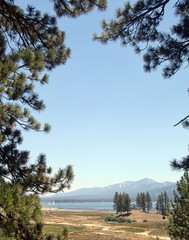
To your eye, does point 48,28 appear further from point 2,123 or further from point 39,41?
point 2,123

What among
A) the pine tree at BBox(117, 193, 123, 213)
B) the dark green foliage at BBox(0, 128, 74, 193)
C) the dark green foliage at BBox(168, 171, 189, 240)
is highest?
the dark green foliage at BBox(0, 128, 74, 193)

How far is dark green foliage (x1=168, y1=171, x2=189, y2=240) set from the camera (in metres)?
9.51

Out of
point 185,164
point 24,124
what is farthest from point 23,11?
point 185,164

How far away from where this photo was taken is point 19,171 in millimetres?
4562

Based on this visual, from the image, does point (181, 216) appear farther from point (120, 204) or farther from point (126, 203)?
point (120, 204)

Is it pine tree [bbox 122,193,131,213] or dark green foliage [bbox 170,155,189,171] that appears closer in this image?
dark green foliage [bbox 170,155,189,171]

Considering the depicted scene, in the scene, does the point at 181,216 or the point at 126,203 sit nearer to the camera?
the point at 181,216

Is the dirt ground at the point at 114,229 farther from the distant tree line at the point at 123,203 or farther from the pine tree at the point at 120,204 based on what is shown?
the pine tree at the point at 120,204

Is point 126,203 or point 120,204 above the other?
point 126,203

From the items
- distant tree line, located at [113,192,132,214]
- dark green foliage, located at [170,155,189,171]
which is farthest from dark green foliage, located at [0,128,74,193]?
distant tree line, located at [113,192,132,214]

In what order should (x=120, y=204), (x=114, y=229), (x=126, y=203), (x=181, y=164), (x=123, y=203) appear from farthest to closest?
(x=120, y=204)
(x=126, y=203)
(x=123, y=203)
(x=114, y=229)
(x=181, y=164)

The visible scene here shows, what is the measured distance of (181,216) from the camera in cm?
1005

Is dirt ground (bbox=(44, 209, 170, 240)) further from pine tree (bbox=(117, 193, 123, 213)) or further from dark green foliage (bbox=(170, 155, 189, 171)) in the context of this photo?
dark green foliage (bbox=(170, 155, 189, 171))

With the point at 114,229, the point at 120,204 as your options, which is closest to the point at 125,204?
the point at 120,204
